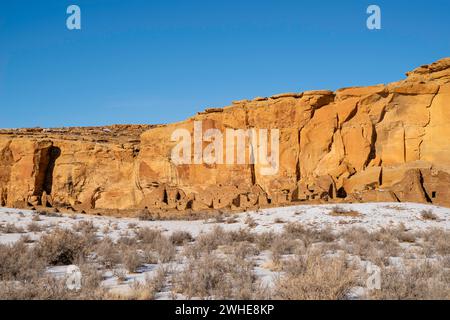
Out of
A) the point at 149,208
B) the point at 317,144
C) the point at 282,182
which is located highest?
the point at 317,144

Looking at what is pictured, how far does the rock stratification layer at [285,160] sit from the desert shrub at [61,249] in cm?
1555

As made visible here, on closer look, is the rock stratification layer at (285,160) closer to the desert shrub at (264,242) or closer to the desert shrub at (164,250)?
Result: the desert shrub at (264,242)

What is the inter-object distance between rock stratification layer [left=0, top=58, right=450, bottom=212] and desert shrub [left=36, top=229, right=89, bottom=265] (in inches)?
612

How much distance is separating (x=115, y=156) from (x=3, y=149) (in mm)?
9680

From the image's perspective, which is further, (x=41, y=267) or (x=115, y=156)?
(x=115, y=156)

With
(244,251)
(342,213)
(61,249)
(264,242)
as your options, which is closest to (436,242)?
(264,242)

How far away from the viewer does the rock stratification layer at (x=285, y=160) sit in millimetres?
23031

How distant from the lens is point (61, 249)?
9023 millimetres

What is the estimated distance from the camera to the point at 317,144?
26.5 meters

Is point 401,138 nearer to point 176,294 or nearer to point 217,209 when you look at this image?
point 217,209

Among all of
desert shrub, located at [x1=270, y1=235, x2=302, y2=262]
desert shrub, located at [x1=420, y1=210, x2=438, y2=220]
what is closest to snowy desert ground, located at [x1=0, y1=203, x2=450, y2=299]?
desert shrub, located at [x1=270, y1=235, x2=302, y2=262]

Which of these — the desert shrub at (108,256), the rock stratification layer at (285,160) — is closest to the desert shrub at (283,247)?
the desert shrub at (108,256)

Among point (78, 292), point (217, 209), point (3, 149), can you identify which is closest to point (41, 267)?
point (78, 292)
